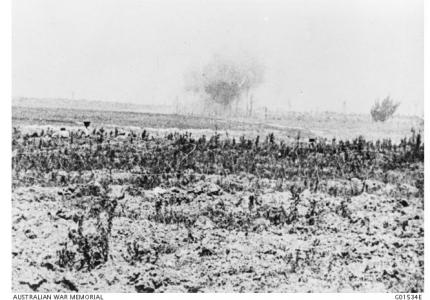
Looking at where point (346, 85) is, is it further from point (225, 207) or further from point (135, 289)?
point (135, 289)

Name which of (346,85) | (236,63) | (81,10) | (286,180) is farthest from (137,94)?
(286,180)

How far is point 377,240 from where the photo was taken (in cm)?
671

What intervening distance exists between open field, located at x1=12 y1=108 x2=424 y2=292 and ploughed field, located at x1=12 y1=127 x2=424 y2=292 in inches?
0.7

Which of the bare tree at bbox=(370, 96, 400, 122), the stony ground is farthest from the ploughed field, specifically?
the bare tree at bbox=(370, 96, 400, 122)

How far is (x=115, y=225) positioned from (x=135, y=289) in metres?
1.05

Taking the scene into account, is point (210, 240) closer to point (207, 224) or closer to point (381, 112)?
point (207, 224)

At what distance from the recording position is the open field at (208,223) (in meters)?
6.00

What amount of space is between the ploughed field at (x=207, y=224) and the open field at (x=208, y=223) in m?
0.02

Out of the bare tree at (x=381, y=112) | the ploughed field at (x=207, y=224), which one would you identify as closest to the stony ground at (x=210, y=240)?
the ploughed field at (x=207, y=224)

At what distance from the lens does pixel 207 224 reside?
6.77 metres

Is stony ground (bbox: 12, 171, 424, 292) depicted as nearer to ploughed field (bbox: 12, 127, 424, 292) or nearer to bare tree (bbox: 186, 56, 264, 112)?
ploughed field (bbox: 12, 127, 424, 292)

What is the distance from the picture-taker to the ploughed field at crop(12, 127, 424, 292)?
599cm

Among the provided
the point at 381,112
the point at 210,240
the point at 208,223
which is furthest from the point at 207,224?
the point at 381,112

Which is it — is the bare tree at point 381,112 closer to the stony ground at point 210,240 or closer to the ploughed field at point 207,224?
the ploughed field at point 207,224
